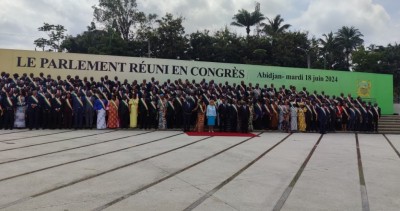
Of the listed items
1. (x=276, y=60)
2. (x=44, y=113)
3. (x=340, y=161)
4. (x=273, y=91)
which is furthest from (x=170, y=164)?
(x=276, y=60)

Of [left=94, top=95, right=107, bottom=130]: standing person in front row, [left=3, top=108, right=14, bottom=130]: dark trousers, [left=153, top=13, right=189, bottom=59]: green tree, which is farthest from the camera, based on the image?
[left=153, top=13, right=189, bottom=59]: green tree

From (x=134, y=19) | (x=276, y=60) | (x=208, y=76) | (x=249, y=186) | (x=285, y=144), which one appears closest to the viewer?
(x=249, y=186)

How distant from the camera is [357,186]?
6.70 metres

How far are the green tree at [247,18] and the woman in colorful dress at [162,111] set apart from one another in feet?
90.4

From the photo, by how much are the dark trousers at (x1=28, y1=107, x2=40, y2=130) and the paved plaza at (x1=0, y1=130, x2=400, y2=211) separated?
1578 millimetres

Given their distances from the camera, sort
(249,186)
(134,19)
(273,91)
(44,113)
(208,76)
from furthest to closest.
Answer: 1. (134,19)
2. (208,76)
3. (273,91)
4. (44,113)
5. (249,186)

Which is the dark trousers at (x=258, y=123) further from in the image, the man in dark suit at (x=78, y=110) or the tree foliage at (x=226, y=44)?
the tree foliage at (x=226, y=44)

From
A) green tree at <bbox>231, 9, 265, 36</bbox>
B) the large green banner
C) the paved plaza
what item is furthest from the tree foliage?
the paved plaza

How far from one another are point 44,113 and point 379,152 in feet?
38.2

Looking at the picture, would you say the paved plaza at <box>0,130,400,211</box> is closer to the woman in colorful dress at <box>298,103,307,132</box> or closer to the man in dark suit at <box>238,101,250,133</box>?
the man in dark suit at <box>238,101,250,133</box>

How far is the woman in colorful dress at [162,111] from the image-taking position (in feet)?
49.3

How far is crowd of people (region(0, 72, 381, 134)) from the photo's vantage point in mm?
13953

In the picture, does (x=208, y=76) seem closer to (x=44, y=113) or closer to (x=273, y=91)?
(x=273, y=91)

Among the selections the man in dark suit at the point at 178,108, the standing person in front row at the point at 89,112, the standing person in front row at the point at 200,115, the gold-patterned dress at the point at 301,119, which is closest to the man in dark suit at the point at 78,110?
the standing person in front row at the point at 89,112
